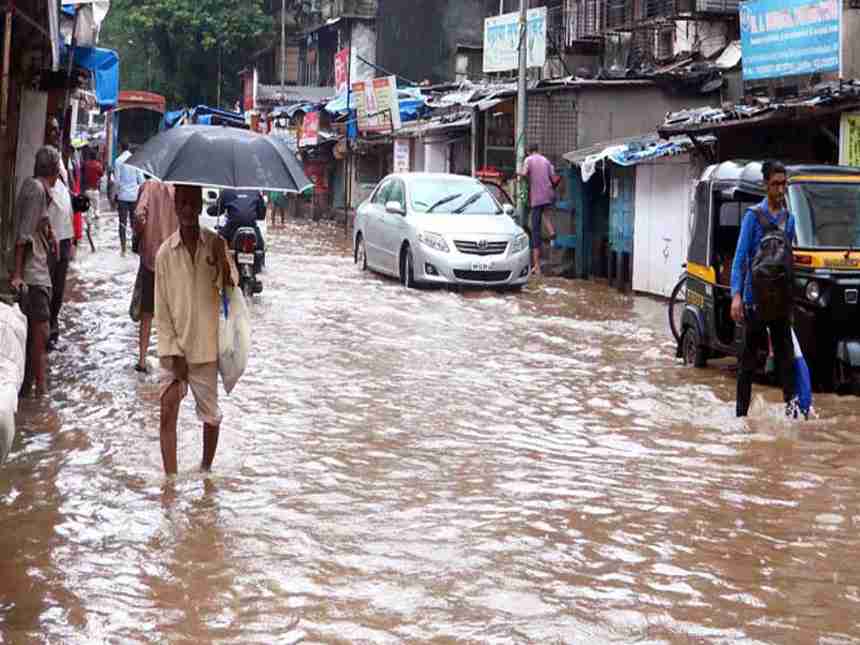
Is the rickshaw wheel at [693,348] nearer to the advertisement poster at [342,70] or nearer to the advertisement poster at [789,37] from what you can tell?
the advertisement poster at [789,37]

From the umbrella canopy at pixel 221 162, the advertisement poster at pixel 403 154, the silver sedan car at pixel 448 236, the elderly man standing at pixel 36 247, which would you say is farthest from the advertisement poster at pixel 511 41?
the umbrella canopy at pixel 221 162

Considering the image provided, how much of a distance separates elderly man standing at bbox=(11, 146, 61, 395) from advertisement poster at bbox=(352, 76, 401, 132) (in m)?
22.7

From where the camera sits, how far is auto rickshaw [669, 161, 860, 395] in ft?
36.7

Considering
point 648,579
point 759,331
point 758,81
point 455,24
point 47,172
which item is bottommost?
point 648,579

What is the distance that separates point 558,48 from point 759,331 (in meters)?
22.0

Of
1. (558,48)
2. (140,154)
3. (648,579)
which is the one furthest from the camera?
(558,48)

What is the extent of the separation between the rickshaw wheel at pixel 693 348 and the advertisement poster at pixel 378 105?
20046mm

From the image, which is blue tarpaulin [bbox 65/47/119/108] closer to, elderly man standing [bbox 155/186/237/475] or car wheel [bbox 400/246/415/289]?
car wheel [bbox 400/246/415/289]

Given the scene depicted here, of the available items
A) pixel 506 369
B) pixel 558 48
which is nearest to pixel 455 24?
pixel 558 48

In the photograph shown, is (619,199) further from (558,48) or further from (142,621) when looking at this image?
(142,621)

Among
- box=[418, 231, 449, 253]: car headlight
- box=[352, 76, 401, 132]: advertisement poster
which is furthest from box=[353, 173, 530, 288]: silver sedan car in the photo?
box=[352, 76, 401, 132]: advertisement poster

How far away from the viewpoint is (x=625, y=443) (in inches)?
376

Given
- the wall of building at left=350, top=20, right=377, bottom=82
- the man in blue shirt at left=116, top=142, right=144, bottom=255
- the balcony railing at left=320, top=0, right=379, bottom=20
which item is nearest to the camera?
the man in blue shirt at left=116, top=142, right=144, bottom=255

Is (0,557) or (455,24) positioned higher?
(455,24)
